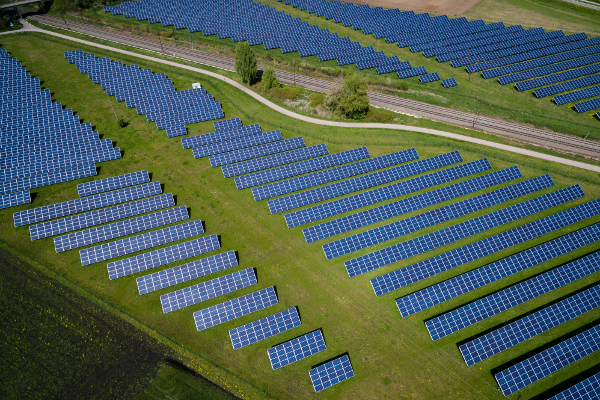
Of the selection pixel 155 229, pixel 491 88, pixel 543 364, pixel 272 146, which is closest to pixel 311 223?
pixel 272 146

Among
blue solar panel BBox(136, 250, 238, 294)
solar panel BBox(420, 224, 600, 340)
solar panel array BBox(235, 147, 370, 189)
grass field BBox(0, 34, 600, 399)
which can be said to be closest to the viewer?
grass field BBox(0, 34, 600, 399)

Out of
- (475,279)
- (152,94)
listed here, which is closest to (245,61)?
(152,94)

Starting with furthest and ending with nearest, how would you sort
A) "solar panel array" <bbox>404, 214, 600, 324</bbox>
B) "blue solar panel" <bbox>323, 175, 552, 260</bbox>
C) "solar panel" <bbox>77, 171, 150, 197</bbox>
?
"solar panel" <bbox>77, 171, 150, 197</bbox> < "blue solar panel" <bbox>323, 175, 552, 260</bbox> < "solar panel array" <bbox>404, 214, 600, 324</bbox>

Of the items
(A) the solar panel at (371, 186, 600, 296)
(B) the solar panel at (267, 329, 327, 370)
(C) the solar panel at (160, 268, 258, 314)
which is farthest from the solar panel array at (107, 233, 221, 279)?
(A) the solar panel at (371, 186, 600, 296)

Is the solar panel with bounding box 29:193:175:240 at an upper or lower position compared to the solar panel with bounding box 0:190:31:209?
lower

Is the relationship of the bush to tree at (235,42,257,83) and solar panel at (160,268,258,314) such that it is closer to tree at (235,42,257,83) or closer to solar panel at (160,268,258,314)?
tree at (235,42,257,83)

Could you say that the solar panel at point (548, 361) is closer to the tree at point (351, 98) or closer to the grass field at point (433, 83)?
the grass field at point (433, 83)

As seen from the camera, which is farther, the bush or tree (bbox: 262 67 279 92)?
tree (bbox: 262 67 279 92)
